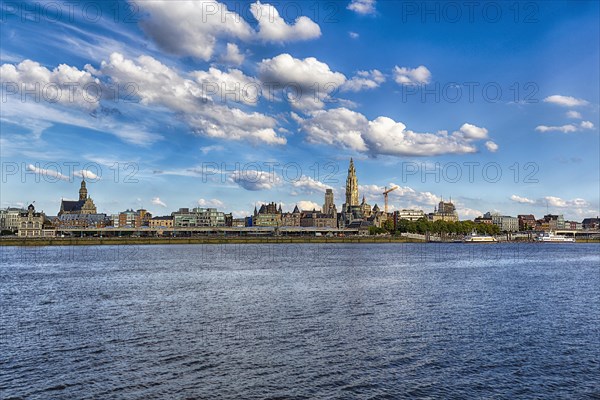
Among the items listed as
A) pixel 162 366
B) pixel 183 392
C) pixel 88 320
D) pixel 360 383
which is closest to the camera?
pixel 183 392

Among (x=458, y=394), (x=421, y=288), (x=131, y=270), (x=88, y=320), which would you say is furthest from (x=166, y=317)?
(x=131, y=270)

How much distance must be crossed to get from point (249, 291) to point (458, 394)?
33658 millimetres

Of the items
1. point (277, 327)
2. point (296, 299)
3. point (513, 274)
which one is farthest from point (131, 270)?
point (513, 274)

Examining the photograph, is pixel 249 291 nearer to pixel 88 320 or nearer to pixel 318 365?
pixel 88 320

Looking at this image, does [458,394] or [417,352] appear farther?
[417,352]

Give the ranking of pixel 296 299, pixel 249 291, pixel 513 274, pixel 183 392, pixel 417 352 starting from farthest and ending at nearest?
pixel 513 274 → pixel 249 291 → pixel 296 299 → pixel 417 352 → pixel 183 392

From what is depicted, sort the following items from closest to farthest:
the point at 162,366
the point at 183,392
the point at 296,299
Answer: the point at 183,392 → the point at 162,366 → the point at 296,299

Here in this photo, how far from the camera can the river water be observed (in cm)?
2348

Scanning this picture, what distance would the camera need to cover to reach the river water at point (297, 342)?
2348 cm

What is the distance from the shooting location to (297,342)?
3103 centimetres

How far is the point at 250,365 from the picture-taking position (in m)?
26.5

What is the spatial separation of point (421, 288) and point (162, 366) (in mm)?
37117

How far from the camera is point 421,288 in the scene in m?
57.3

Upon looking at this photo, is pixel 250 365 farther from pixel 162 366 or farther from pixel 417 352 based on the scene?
pixel 417 352
